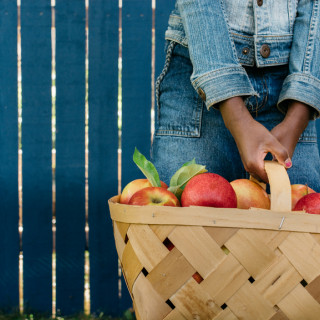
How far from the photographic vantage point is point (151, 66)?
2.08 meters

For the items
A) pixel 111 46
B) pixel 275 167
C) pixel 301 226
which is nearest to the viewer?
pixel 301 226

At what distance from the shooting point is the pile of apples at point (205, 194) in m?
0.84

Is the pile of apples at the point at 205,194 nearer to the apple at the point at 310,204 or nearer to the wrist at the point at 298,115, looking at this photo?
the apple at the point at 310,204

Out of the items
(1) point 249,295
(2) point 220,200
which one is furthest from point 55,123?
(1) point 249,295

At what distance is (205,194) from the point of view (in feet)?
2.74

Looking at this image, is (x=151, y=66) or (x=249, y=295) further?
(x=151, y=66)

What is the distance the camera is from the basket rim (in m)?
0.72

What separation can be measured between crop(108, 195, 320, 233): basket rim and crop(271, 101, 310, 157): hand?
1.00 feet

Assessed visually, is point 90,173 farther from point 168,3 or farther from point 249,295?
point 249,295

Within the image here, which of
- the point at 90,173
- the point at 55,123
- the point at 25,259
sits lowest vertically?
the point at 25,259

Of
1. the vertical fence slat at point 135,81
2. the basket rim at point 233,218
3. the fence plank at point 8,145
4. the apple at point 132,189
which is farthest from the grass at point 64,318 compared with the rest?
the basket rim at point 233,218

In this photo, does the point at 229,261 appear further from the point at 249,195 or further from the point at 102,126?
the point at 102,126

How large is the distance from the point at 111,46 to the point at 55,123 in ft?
1.37

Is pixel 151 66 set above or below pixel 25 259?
above
